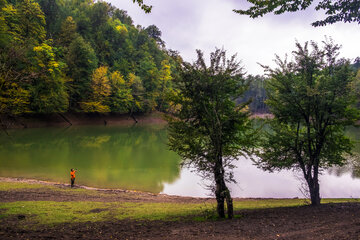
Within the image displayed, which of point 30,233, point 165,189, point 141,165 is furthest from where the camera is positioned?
point 141,165

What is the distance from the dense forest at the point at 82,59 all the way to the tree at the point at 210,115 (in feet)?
75.5

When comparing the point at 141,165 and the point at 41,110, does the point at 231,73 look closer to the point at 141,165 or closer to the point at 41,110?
the point at 141,165

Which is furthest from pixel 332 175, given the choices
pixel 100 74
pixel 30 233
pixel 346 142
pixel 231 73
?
pixel 100 74

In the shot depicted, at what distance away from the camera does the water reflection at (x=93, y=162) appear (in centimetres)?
1866

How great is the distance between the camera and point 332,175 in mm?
20031

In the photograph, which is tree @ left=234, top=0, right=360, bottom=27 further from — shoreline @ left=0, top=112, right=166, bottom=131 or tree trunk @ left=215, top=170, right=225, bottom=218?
shoreline @ left=0, top=112, right=166, bottom=131

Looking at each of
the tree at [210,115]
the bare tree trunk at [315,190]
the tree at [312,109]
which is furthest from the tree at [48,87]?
the bare tree trunk at [315,190]

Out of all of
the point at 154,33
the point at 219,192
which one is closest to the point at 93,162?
the point at 219,192

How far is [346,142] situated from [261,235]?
7273mm

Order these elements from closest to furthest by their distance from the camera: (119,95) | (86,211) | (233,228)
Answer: (233,228) < (86,211) < (119,95)

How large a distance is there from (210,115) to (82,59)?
173 feet

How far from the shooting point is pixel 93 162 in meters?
23.4

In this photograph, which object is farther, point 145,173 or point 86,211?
point 145,173

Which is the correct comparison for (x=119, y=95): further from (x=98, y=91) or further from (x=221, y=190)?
(x=221, y=190)
